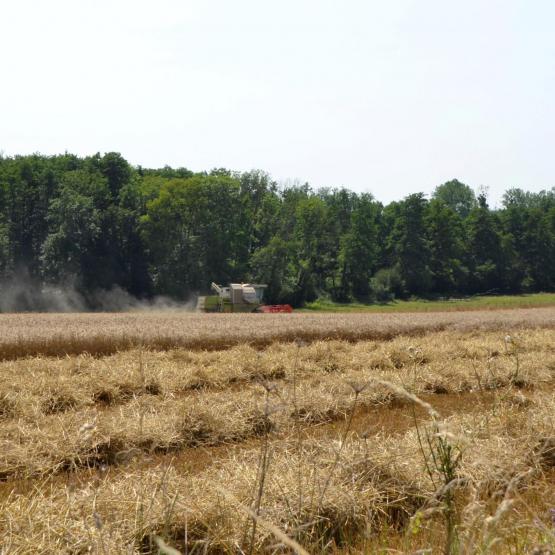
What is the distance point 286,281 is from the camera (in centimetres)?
6631

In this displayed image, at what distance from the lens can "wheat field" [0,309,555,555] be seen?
378 centimetres

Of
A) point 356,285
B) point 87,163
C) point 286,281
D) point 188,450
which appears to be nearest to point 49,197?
point 87,163

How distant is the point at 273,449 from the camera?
5.31 m

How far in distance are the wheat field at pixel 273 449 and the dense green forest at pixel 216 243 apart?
4332 centimetres

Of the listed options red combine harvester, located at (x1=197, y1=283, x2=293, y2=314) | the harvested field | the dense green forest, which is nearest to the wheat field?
the harvested field

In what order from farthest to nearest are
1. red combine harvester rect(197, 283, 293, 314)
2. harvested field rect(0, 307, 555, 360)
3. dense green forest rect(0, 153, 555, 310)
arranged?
dense green forest rect(0, 153, 555, 310)
red combine harvester rect(197, 283, 293, 314)
harvested field rect(0, 307, 555, 360)

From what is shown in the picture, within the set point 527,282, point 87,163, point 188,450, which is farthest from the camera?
point 527,282

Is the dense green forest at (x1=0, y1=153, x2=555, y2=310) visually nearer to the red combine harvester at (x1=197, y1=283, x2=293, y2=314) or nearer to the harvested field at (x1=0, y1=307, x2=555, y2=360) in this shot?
the red combine harvester at (x1=197, y1=283, x2=293, y2=314)

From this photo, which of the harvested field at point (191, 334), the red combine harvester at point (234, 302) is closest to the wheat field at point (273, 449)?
the harvested field at point (191, 334)

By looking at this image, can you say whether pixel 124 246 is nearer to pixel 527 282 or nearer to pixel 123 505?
pixel 527 282

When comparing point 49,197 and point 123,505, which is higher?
point 49,197

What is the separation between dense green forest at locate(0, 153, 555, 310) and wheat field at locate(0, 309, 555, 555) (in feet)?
142

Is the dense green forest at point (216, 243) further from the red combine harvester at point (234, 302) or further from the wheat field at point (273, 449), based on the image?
the wheat field at point (273, 449)

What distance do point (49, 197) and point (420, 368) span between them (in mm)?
59547
